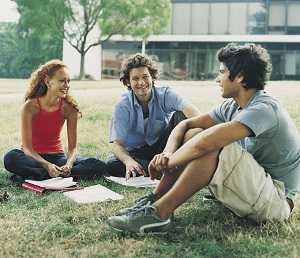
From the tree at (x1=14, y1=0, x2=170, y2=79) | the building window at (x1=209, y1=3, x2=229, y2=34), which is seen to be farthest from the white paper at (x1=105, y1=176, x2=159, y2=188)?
the building window at (x1=209, y1=3, x2=229, y2=34)

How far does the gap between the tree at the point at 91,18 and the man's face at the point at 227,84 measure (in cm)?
3200

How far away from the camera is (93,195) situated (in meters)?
4.90

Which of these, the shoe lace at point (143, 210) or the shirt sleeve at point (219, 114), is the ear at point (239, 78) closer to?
the shirt sleeve at point (219, 114)

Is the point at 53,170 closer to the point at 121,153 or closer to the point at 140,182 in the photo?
the point at 121,153

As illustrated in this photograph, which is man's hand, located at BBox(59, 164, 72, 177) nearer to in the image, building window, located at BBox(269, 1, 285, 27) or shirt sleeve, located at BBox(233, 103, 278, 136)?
shirt sleeve, located at BBox(233, 103, 278, 136)

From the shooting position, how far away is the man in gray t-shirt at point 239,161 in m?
3.65

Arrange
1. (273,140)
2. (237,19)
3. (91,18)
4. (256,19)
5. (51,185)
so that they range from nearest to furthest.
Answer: (273,140)
(51,185)
(91,18)
(256,19)
(237,19)

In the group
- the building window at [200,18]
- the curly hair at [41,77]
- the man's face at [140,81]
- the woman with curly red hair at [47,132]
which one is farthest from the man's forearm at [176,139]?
the building window at [200,18]

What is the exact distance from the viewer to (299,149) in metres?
4.04

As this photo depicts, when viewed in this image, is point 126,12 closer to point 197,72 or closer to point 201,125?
point 197,72

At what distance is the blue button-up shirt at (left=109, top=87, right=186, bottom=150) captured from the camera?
5.54 m

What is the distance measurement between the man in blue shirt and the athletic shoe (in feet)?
4.96

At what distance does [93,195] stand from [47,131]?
1178 millimetres

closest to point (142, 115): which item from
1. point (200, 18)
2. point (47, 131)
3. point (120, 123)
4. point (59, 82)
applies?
point (120, 123)
